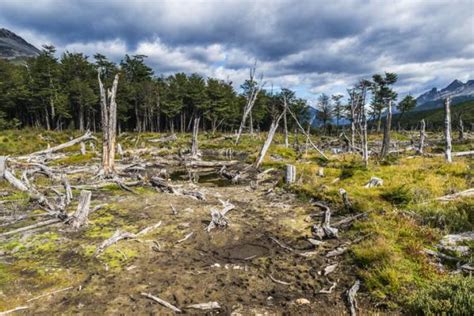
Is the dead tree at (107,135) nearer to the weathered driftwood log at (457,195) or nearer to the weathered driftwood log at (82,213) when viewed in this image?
the weathered driftwood log at (82,213)

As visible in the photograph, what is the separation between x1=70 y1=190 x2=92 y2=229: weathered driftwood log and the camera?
1027 cm

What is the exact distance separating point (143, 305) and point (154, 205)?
280 inches

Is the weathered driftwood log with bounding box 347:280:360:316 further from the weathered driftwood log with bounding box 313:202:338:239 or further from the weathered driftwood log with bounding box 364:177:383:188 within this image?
the weathered driftwood log with bounding box 364:177:383:188

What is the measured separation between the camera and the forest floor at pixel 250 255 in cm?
635

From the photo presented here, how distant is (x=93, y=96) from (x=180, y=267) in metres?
56.6

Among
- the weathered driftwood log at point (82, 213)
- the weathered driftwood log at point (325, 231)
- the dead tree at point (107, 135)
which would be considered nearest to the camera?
the weathered driftwood log at point (325, 231)

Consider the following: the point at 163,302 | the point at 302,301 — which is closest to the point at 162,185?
the point at 163,302

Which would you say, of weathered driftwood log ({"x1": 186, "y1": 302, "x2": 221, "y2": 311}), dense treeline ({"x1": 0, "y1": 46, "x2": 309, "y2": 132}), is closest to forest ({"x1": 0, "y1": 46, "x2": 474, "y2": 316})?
weathered driftwood log ({"x1": 186, "y1": 302, "x2": 221, "y2": 311})

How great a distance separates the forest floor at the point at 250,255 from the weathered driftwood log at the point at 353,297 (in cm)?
12

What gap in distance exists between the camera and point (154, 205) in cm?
1316

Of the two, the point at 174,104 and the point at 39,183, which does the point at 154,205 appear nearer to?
the point at 39,183

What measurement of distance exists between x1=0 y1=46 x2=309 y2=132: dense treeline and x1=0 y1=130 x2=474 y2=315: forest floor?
33688 millimetres

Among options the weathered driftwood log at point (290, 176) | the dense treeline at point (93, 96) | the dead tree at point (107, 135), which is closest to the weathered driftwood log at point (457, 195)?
the weathered driftwood log at point (290, 176)

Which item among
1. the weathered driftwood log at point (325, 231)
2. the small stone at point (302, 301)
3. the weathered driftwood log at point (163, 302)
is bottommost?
the small stone at point (302, 301)
